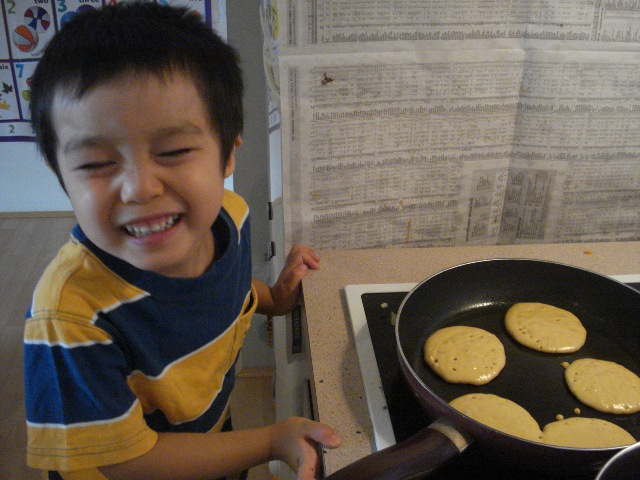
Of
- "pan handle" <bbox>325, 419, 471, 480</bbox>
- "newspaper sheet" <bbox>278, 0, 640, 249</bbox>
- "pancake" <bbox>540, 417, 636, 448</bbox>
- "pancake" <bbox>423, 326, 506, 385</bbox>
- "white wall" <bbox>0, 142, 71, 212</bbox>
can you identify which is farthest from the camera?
"white wall" <bbox>0, 142, 71, 212</bbox>

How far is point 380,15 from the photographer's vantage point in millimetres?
776

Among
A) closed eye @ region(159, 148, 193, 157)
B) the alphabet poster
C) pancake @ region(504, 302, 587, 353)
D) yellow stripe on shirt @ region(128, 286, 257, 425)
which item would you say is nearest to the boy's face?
closed eye @ region(159, 148, 193, 157)

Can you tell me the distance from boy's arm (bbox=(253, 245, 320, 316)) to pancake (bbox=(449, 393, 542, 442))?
316mm

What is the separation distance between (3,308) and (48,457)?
1.67m

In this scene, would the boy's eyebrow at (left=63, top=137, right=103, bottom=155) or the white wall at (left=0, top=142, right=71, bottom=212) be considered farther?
the white wall at (left=0, top=142, right=71, bottom=212)

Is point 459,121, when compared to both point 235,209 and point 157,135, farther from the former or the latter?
point 157,135

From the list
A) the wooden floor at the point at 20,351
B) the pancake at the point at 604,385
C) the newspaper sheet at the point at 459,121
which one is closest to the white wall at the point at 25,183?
the wooden floor at the point at 20,351

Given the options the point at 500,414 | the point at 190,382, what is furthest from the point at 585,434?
the point at 190,382

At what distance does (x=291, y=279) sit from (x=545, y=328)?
364mm

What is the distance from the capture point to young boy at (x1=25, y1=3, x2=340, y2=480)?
0.54 meters

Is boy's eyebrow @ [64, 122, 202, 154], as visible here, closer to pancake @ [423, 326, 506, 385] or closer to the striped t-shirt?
the striped t-shirt

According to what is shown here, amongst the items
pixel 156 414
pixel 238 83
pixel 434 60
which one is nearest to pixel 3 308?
pixel 156 414

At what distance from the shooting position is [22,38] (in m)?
1.61

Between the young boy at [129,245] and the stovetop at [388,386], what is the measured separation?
68 mm
